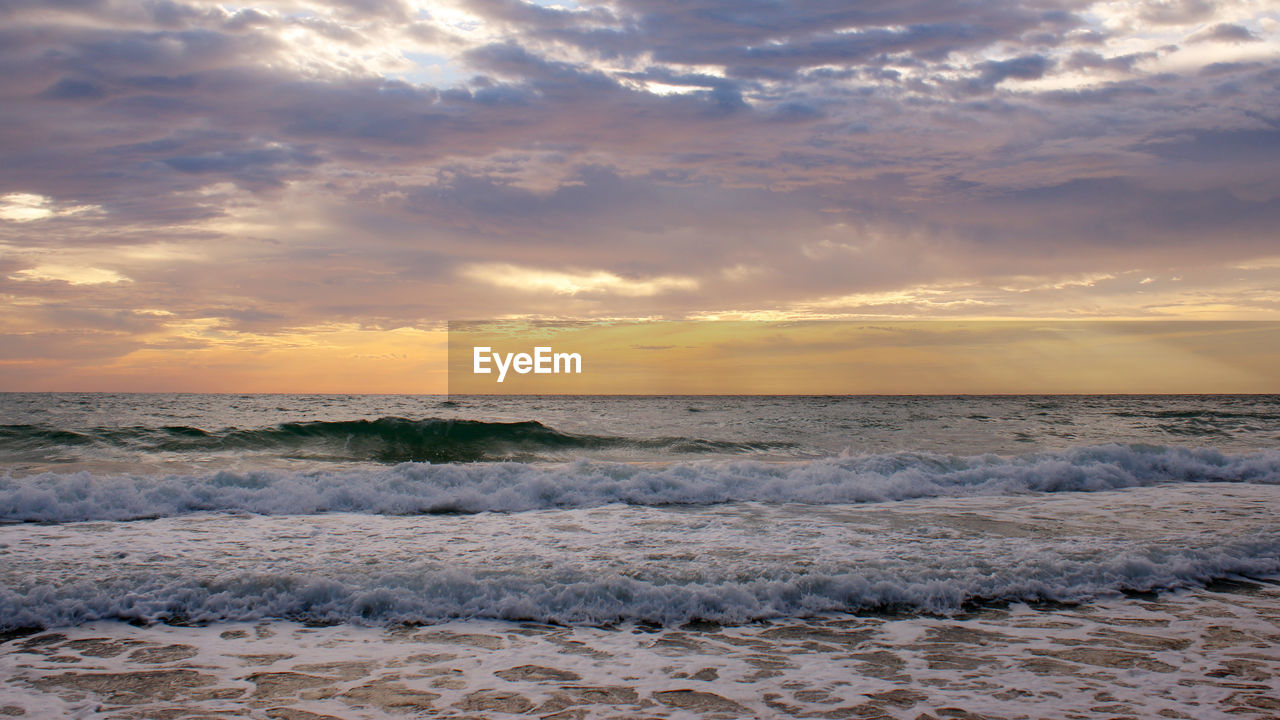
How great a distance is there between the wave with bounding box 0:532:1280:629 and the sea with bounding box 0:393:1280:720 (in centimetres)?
3

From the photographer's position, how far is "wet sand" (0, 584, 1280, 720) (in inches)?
181

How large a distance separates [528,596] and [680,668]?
196cm

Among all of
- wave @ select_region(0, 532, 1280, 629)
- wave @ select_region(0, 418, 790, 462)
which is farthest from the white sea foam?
wave @ select_region(0, 418, 790, 462)

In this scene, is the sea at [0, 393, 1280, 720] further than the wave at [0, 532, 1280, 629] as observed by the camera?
No

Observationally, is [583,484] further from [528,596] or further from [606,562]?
[528,596]

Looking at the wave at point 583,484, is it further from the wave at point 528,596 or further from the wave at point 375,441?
the wave at point 375,441

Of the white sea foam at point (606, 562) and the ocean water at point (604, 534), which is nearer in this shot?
the white sea foam at point (606, 562)

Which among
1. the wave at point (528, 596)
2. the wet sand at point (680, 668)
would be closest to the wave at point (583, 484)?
the wave at point (528, 596)

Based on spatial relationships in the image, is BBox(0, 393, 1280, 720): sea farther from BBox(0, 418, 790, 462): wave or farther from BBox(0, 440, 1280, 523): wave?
BBox(0, 418, 790, 462): wave

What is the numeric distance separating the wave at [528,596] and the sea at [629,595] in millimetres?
29

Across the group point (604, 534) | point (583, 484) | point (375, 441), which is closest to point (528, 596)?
point (604, 534)

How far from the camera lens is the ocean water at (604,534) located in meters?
6.73

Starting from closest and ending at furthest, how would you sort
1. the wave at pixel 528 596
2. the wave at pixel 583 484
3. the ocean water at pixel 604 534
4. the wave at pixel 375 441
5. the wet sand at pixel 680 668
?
1. the wet sand at pixel 680 668
2. the wave at pixel 528 596
3. the ocean water at pixel 604 534
4. the wave at pixel 583 484
5. the wave at pixel 375 441

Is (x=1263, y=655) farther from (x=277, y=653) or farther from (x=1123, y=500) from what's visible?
(x=1123, y=500)
